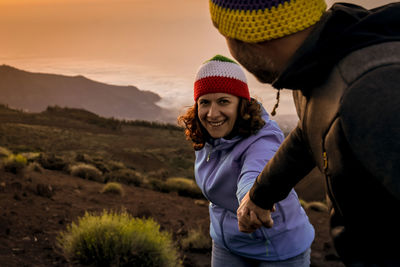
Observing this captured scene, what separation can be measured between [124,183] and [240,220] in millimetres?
12827

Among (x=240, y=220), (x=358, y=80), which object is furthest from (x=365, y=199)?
(x=240, y=220)

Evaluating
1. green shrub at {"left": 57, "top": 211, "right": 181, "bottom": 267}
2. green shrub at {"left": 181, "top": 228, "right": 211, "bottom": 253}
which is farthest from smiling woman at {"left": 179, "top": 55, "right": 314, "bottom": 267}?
green shrub at {"left": 181, "top": 228, "right": 211, "bottom": 253}

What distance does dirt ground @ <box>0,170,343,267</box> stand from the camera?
579cm

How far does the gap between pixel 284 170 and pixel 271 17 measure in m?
0.57

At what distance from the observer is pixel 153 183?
14.5m

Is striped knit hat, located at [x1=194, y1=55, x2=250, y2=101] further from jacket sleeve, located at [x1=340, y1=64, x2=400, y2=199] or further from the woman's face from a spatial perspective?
jacket sleeve, located at [x1=340, y1=64, x2=400, y2=199]

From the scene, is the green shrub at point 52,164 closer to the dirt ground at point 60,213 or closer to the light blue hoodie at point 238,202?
the dirt ground at point 60,213

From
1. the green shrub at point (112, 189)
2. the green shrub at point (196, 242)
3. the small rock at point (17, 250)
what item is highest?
the small rock at point (17, 250)

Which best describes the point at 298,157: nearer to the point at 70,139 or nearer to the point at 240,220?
the point at 240,220

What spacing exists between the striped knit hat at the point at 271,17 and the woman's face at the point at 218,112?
4.95 ft

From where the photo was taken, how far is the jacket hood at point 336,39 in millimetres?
1110

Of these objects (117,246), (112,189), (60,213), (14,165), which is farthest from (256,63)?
(14,165)

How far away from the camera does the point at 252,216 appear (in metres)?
1.61

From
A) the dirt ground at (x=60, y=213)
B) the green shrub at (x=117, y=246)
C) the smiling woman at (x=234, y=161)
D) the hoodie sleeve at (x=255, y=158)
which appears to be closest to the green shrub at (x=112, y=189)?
the dirt ground at (x=60, y=213)
